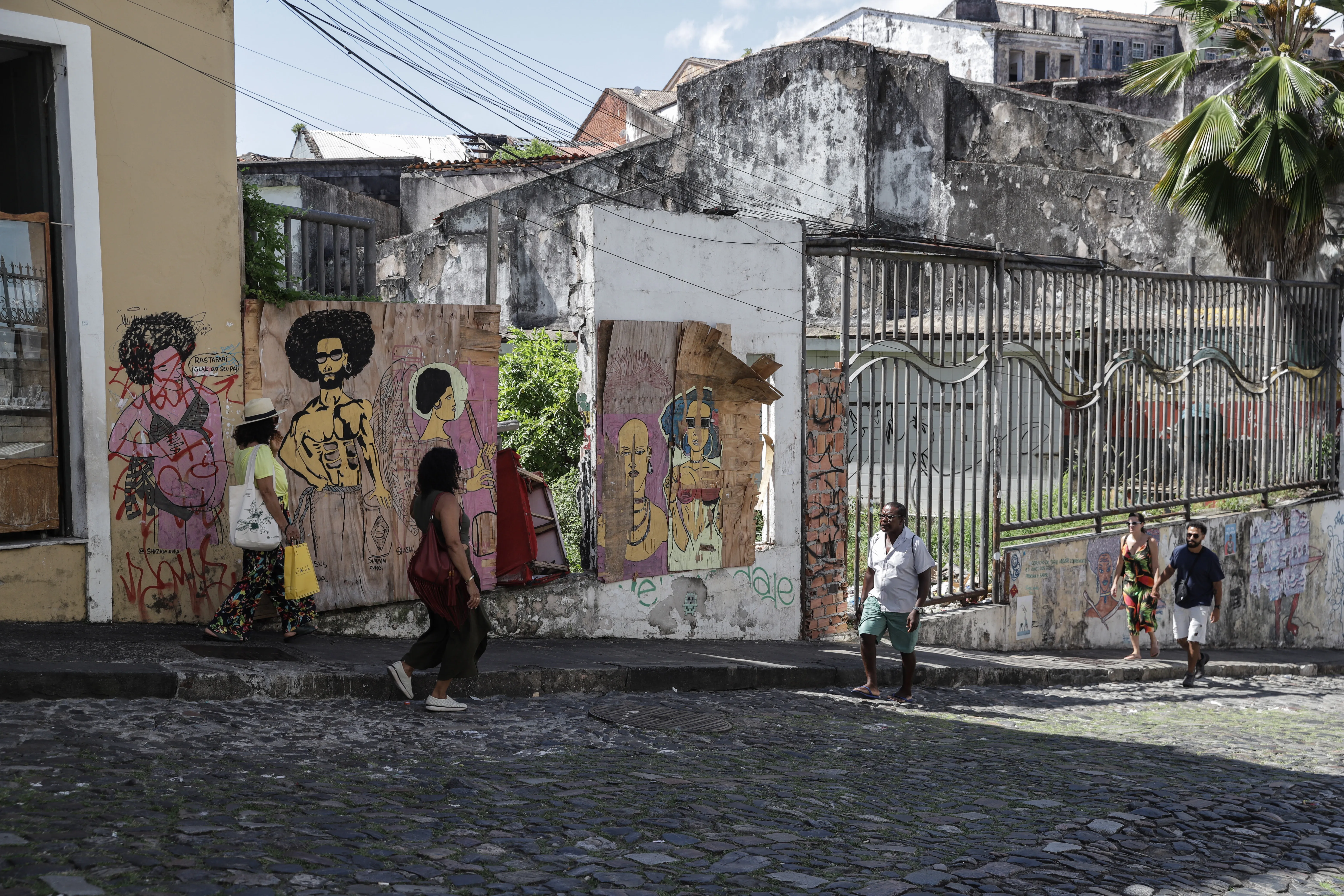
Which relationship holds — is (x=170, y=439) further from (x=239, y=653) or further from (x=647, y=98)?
(x=647, y=98)

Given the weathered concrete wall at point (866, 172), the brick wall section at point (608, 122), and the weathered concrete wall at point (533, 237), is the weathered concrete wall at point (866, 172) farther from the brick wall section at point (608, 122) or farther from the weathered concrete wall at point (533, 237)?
the brick wall section at point (608, 122)

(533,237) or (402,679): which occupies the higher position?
(533,237)

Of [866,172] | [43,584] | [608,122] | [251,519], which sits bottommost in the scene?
[43,584]

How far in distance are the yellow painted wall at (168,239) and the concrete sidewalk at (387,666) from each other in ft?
1.27

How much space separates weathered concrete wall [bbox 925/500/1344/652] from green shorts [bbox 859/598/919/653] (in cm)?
278

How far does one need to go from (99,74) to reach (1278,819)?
7940 millimetres

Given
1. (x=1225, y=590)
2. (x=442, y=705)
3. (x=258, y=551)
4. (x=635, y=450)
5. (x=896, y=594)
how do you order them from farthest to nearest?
(x=1225, y=590) → (x=635, y=450) → (x=896, y=594) → (x=258, y=551) → (x=442, y=705)

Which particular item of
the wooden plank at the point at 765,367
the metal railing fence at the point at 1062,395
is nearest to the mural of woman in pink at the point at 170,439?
the wooden plank at the point at 765,367

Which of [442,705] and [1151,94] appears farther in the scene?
[1151,94]

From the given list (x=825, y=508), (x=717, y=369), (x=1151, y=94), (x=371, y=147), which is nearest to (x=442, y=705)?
→ (x=717, y=369)

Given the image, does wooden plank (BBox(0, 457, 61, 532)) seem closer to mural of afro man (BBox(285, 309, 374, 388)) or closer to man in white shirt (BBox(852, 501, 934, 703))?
mural of afro man (BBox(285, 309, 374, 388))

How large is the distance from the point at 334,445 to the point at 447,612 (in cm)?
197

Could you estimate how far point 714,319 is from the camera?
9906 millimetres

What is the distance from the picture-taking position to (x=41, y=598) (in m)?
7.17
